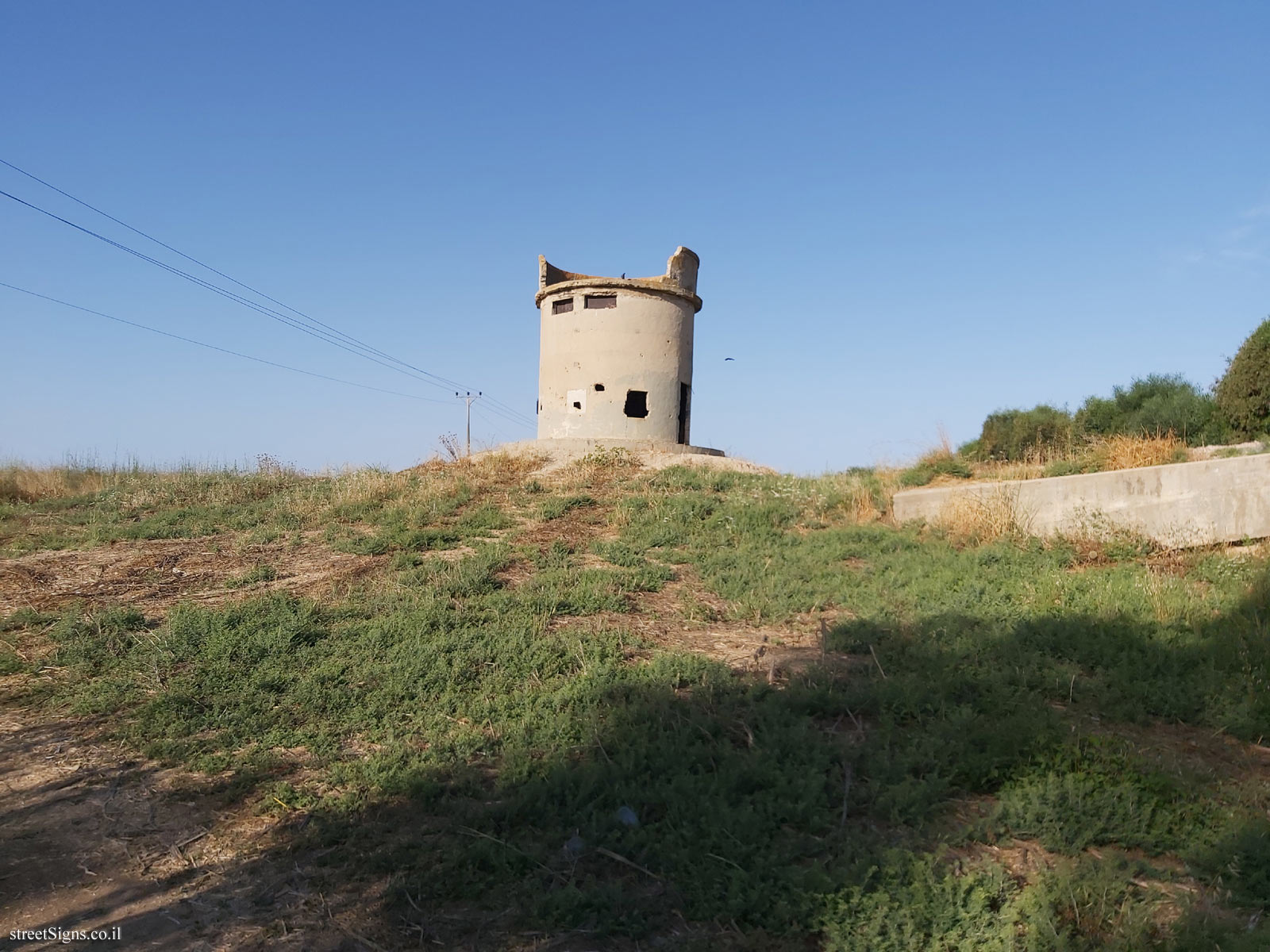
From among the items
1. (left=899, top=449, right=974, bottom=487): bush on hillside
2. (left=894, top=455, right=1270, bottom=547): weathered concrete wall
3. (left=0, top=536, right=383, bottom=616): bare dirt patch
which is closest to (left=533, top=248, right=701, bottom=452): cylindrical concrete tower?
(left=899, top=449, right=974, bottom=487): bush on hillside

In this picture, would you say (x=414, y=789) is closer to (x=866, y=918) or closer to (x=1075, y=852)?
(x=866, y=918)

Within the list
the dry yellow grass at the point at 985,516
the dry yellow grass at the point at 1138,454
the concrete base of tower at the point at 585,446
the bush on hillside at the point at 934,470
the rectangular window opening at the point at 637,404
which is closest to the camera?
the dry yellow grass at the point at 985,516

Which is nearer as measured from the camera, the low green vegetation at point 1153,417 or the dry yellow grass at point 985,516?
the dry yellow grass at point 985,516

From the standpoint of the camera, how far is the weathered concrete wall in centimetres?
749

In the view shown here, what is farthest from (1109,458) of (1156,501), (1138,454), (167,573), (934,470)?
(167,573)

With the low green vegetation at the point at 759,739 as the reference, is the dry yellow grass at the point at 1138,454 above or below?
above

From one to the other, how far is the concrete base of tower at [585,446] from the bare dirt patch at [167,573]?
660 centimetres

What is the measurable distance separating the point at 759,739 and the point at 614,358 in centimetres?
1356

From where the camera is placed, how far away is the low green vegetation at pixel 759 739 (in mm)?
3553

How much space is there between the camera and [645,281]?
1792cm

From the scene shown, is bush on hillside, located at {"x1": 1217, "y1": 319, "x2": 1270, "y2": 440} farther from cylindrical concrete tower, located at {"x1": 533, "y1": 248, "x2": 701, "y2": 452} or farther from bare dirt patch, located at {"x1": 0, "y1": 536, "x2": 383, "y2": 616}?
bare dirt patch, located at {"x1": 0, "y1": 536, "x2": 383, "y2": 616}

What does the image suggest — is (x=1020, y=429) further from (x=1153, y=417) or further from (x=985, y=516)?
(x=985, y=516)

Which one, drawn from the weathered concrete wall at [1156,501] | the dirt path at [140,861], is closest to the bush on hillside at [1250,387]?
the weathered concrete wall at [1156,501]

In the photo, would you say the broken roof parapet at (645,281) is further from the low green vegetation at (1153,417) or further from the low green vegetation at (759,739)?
the low green vegetation at (759,739)
